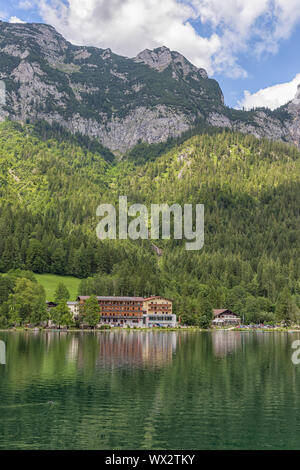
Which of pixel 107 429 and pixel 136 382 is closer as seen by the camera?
pixel 107 429

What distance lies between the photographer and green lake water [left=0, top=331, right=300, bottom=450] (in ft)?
113

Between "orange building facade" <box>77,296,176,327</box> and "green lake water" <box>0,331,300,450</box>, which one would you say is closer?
"green lake water" <box>0,331,300,450</box>

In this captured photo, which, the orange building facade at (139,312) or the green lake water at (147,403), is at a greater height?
the orange building facade at (139,312)

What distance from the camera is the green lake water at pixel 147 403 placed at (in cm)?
3453

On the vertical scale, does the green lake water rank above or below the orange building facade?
below

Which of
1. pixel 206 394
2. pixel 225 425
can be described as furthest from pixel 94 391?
pixel 225 425

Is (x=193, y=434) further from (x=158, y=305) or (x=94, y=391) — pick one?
(x=158, y=305)

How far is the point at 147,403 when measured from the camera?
4506 centimetres

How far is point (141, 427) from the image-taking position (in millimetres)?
37219

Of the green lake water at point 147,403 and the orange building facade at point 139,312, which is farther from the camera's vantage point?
the orange building facade at point 139,312

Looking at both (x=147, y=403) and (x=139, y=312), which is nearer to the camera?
(x=147, y=403)

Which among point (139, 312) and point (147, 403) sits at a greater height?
point (139, 312)

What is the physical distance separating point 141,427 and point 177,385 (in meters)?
17.4
